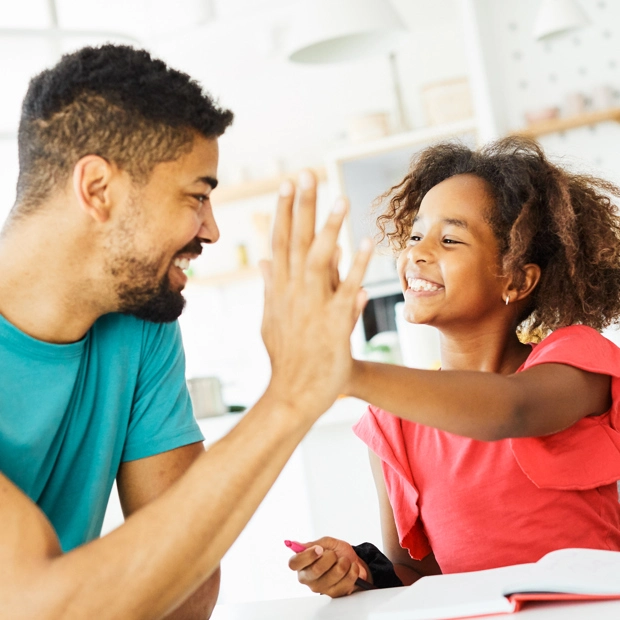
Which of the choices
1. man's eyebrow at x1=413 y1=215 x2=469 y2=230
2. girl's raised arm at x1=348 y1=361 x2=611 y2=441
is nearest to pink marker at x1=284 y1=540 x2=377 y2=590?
girl's raised arm at x1=348 y1=361 x2=611 y2=441

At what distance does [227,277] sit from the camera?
18.1 ft

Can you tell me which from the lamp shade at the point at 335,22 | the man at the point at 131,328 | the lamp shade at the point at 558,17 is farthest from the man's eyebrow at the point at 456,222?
the lamp shade at the point at 558,17

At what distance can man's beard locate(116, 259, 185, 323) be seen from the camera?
1.21 m

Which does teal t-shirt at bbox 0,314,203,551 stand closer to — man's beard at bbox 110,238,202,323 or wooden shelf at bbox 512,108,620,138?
man's beard at bbox 110,238,202,323

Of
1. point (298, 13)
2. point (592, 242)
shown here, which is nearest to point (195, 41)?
point (298, 13)

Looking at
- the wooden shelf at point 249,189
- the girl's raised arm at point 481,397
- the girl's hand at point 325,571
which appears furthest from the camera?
the wooden shelf at point 249,189

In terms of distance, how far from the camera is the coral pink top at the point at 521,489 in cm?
126

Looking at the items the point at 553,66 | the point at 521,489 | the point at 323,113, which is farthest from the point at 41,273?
the point at 323,113

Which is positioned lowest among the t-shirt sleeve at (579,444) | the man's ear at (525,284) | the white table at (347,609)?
the white table at (347,609)

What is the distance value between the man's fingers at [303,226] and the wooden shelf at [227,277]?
4464 mm

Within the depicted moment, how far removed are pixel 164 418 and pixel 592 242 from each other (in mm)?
752

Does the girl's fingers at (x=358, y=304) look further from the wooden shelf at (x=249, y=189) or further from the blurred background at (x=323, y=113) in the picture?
the wooden shelf at (x=249, y=189)

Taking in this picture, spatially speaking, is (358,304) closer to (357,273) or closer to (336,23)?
(357,273)

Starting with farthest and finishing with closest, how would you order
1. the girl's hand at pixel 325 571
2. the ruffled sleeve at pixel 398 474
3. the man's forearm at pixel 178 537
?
the ruffled sleeve at pixel 398 474 < the girl's hand at pixel 325 571 < the man's forearm at pixel 178 537
